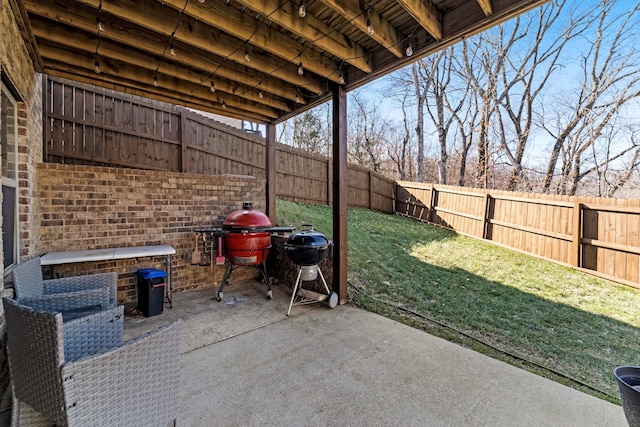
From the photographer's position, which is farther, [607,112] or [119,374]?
[607,112]

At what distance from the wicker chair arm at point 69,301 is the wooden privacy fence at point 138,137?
3399 millimetres

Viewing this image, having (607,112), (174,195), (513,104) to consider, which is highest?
(513,104)

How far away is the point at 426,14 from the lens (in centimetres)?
237

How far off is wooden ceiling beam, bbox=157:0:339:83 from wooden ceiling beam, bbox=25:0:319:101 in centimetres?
69

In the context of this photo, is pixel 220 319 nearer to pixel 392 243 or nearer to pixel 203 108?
pixel 203 108

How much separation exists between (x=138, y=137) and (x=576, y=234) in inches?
320

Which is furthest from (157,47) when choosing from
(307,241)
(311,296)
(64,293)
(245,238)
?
(311,296)

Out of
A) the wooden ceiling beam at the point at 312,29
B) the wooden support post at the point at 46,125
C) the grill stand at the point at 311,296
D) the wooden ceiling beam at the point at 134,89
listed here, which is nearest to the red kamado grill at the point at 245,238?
the grill stand at the point at 311,296

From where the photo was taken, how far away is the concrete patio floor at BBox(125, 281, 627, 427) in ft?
6.15

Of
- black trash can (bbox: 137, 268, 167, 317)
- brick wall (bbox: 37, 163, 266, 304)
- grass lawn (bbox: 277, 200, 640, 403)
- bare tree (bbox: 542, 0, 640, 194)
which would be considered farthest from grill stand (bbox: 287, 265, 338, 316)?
bare tree (bbox: 542, 0, 640, 194)

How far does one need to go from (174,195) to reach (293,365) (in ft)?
10.1

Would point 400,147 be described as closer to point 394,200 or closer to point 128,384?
point 394,200

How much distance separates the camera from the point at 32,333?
4.38 ft

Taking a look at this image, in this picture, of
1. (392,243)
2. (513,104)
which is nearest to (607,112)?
(513,104)
